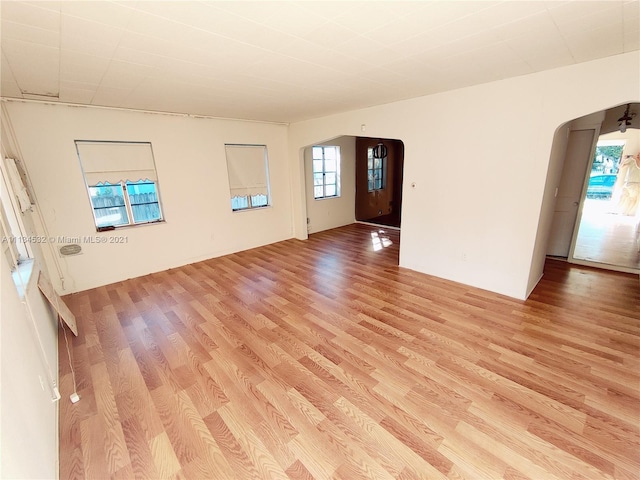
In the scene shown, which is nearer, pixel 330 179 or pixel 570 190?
pixel 570 190

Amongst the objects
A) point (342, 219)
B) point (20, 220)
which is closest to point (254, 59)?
point (20, 220)

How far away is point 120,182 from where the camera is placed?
4.13 metres

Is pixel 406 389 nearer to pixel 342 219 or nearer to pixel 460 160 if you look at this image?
pixel 460 160

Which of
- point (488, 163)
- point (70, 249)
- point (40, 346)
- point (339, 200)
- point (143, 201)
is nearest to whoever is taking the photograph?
point (40, 346)

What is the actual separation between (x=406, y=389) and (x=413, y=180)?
2984 millimetres

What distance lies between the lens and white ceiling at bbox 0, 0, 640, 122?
5.41ft

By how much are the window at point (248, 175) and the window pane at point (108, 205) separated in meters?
1.80

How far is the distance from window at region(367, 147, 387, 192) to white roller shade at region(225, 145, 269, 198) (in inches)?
137

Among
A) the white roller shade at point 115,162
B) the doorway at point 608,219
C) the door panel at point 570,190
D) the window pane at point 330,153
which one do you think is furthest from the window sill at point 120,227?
the doorway at point 608,219

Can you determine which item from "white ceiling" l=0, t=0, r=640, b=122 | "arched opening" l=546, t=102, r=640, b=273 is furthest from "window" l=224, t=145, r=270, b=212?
"arched opening" l=546, t=102, r=640, b=273

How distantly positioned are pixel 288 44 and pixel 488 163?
2717 millimetres

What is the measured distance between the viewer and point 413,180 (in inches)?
162

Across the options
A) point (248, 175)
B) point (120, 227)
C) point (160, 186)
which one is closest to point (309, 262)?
point (248, 175)

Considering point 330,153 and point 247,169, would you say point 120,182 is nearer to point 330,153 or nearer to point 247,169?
point 247,169
